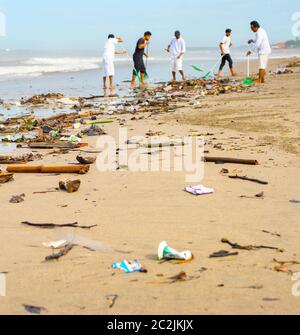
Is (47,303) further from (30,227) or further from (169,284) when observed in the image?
(30,227)

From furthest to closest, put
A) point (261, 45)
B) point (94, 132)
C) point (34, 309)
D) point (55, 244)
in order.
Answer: point (261, 45) → point (94, 132) → point (55, 244) → point (34, 309)

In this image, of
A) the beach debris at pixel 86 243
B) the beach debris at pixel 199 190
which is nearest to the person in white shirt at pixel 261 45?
the beach debris at pixel 199 190

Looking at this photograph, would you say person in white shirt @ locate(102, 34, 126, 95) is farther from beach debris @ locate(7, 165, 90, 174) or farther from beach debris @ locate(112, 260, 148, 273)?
beach debris @ locate(112, 260, 148, 273)

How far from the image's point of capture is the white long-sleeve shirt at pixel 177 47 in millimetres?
18125

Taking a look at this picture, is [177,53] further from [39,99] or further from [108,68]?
[39,99]

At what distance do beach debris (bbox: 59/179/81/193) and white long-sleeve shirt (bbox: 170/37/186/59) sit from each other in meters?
14.1

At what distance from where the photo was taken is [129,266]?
3076mm

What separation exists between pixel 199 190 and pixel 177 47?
14459 mm

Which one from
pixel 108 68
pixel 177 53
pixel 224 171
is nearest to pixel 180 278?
pixel 224 171

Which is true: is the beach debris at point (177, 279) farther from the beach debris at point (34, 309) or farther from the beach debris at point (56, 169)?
the beach debris at point (56, 169)

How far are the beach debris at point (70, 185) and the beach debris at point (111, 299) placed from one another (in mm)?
2082

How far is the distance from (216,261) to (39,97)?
11277mm

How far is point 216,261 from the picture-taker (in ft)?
10.2
